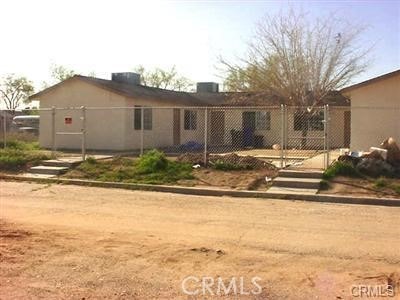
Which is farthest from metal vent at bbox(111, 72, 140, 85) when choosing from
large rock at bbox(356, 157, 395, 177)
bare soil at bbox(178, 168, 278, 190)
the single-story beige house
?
large rock at bbox(356, 157, 395, 177)

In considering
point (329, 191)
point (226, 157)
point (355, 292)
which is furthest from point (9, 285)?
point (226, 157)

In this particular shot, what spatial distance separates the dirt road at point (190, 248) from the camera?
5.36m

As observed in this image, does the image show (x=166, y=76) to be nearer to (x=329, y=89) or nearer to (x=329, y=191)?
(x=329, y=89)

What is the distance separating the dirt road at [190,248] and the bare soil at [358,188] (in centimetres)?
116

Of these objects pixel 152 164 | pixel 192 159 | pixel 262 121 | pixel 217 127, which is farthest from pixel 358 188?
pixel 217 127

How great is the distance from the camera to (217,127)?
32406mm

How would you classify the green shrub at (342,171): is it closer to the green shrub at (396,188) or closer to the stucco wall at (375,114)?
the green shrub at (396,188)

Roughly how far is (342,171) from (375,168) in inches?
32.6

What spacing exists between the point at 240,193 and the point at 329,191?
212 cm

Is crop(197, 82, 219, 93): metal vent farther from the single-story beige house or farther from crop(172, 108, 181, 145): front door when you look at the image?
crop(172, 108, 181, 145): front door

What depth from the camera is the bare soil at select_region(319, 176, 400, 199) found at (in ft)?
40.1

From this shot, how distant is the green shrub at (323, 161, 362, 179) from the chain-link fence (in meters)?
2.67

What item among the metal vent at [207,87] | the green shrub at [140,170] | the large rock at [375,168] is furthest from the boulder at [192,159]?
the metal vent at [207,87]

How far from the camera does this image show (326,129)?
14.4 metres
